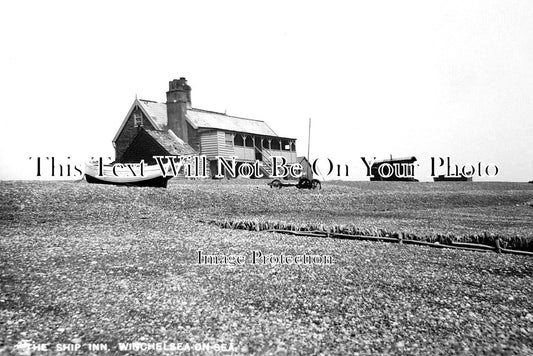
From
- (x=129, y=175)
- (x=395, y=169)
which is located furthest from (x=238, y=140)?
(x=129, y=175)

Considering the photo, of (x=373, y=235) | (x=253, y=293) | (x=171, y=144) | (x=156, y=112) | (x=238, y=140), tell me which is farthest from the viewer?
(x=238, y=140)

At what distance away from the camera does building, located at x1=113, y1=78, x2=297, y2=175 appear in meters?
34.9

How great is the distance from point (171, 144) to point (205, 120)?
6.48 meters

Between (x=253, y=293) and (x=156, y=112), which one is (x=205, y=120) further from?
(x=253, y=293)

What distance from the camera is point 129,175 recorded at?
78.2 feet

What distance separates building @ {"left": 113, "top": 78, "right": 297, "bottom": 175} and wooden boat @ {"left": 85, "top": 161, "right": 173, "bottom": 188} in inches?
383

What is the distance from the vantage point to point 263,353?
4680mm

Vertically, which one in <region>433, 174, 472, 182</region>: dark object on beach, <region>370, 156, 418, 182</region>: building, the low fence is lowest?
the low fence

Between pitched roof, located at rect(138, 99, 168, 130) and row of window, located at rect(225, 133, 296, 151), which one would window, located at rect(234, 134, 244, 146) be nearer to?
row of window, located at rect(225, 133, 296, 151)

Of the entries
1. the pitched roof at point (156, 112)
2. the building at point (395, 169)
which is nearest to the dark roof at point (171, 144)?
the pitched roof at point (156, 112)

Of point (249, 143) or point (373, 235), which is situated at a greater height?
point (249, 143)

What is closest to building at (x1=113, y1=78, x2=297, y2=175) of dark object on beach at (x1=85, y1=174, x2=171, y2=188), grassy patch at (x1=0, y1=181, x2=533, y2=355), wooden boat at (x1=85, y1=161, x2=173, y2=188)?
wooden boat at (x1=85, y1=161, x2=173, y2=188)

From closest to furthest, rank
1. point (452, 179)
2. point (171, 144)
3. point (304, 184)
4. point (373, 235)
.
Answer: point (373, 235) < point (304, 184) < point (171, 144) < point (452, 179)

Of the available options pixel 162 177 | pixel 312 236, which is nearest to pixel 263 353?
pixel 312 236
